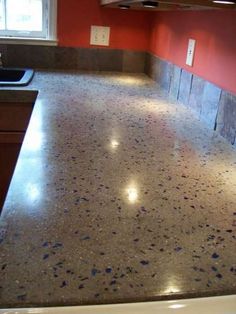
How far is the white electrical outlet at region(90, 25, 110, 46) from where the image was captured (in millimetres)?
2301

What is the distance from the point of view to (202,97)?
150 cm

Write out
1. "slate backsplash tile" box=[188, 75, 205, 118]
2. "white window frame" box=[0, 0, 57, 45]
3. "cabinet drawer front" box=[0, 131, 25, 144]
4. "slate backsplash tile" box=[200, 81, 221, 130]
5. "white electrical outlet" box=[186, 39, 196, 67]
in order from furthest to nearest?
"white window frame" box=[0, 0, 57, 45]
"cabinet drawer front" box=[0, 131, 25, 144]
"white electrical outlet" box=[186, 39, 196, 67]
"slate backsplash tile" box=[188, 75, 205, 118]
"slate backsplash tile" box=[200, 81, 221, 130]

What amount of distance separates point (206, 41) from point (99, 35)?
39.3 inches

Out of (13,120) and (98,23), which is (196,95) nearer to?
(13,120)

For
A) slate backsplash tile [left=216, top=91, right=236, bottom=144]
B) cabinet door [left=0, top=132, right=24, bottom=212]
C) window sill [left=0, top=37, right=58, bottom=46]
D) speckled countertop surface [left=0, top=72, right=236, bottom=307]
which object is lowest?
cabinet door [left=0, top=132, right=24, bottom=212]

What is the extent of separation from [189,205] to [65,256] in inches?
12.4

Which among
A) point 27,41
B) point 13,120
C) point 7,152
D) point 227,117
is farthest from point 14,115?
point 227,117

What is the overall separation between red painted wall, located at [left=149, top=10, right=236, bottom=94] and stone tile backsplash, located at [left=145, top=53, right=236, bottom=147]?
30mm

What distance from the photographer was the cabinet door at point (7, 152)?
176cm

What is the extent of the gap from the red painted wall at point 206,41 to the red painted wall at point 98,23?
0.30m

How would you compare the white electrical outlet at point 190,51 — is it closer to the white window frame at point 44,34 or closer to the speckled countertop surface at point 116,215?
the speckled countertop surface at point 116,215

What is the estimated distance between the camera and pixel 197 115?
1513 millimetres

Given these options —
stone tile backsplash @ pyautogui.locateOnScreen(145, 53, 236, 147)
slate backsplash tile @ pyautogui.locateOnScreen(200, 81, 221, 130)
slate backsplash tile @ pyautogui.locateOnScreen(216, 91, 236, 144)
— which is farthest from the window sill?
slate backsplash tile @ pyautogui.locateOnScreen(216, 91, 236, 144)

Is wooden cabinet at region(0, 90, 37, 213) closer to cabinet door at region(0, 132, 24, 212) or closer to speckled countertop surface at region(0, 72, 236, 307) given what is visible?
cabinet door at region(0, 132, 24, 212)
